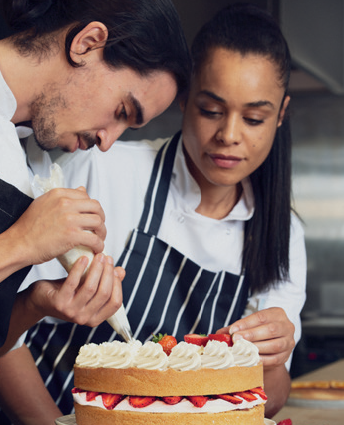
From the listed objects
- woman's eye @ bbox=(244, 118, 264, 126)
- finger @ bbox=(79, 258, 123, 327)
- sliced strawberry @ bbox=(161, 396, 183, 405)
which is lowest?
sliced strawberry @ bbox=(161, 396, 183, 405)

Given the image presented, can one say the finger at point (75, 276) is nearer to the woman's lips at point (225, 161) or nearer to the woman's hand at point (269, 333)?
the woman's hand at point (269, 333)

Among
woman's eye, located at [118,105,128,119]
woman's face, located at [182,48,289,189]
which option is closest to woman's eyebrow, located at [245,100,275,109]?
woman's face, located at [182,48,289,189]

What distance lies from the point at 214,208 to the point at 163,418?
3.39ft

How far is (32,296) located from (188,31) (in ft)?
4.18

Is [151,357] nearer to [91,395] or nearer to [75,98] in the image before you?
[91,395]

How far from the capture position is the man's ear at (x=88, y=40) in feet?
4.51

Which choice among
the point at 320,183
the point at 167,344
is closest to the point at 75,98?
the point at 167,344

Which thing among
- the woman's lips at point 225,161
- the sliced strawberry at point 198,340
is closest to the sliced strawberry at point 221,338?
the sliced strawberry at point 198,340

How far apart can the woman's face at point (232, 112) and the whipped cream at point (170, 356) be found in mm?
637

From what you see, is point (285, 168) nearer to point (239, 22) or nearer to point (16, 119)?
point (239, 22)

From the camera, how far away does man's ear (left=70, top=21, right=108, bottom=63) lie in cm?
137

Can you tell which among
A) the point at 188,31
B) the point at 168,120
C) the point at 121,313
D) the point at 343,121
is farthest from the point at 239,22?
the point at 343,121

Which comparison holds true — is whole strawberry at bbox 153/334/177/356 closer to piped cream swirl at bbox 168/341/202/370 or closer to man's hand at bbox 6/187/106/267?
piped cream swirl at bbox 168/341/202/370

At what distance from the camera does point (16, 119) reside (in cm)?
142
